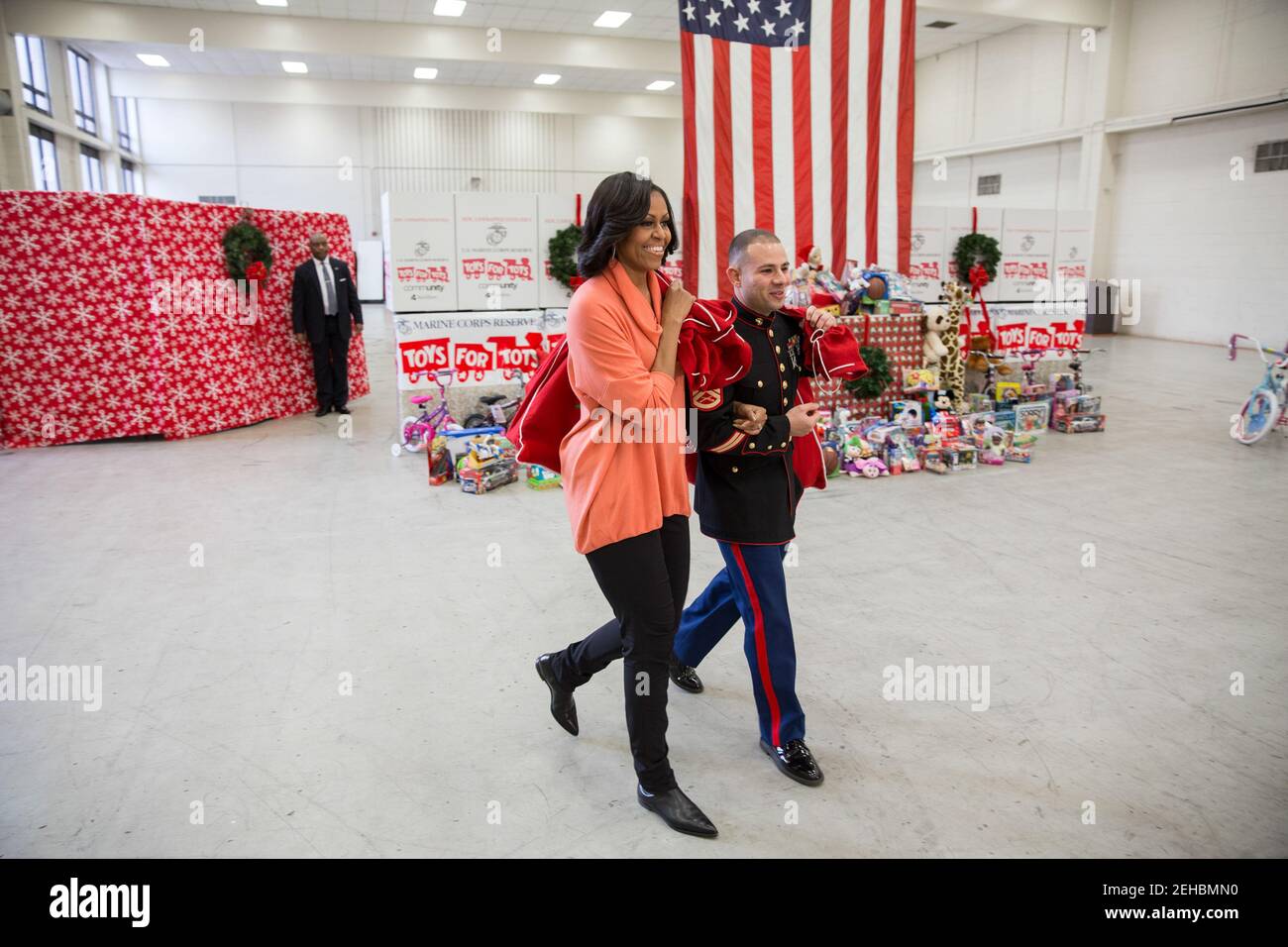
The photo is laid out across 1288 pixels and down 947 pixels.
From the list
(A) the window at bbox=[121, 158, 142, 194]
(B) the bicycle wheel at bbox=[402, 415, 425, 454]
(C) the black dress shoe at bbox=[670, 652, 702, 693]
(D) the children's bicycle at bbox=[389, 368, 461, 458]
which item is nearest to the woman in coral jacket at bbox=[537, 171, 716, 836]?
(C) the black dress shoe at bbox=[670, 652, 702, 693]

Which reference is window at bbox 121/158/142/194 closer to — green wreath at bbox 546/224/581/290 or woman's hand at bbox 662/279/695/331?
green wreath at bbox 546/224/581/290

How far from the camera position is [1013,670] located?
3186 millimetres

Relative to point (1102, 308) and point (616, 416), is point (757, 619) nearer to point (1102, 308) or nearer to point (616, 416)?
point (616, 416)

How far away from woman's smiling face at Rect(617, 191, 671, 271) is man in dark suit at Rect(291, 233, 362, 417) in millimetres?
6689

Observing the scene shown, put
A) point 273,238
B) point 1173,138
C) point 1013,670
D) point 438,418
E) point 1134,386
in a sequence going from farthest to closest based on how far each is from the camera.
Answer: point 1173,138 → point 1134,386 → point 273,238 → point 438,418 → point 1013,670

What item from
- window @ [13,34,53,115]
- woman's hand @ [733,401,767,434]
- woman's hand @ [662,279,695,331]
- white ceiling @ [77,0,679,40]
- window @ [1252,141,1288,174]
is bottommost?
woman's hand @ [733,401,767,434]

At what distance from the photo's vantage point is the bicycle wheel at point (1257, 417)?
6.86 meters

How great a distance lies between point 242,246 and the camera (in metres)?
7.63

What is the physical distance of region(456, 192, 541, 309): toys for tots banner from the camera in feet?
22.6

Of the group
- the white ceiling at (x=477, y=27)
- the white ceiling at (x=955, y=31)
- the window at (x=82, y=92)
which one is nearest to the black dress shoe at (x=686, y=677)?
the white ceiling at (x=477, y=27)

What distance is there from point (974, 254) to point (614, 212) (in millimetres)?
7224
